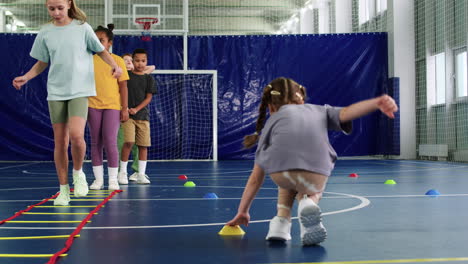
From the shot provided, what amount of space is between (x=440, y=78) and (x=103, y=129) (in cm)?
797

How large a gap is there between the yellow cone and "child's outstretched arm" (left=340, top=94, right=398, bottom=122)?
2.25 feet

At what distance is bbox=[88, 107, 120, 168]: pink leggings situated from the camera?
15.7 ft

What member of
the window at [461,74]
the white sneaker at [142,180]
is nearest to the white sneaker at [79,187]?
the white sneaker at [142,180]

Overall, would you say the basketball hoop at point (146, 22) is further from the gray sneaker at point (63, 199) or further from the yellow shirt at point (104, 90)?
the gray sneaker at point (63, 199)

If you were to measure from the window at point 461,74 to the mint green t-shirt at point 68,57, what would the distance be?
7.83 metres

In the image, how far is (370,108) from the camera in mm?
2086

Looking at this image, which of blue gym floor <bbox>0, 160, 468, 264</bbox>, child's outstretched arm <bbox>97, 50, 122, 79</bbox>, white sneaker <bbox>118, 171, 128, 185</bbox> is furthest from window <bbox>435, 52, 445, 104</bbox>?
child's outstretched arm <bbox>97, 50, 122, 79</bbox>

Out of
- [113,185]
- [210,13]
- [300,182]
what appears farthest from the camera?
[210,13]

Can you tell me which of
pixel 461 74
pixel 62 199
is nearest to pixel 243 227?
pixel 62 199

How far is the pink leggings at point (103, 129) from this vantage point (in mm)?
4773

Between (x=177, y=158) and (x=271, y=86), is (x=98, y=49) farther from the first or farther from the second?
(x=177, y=158)

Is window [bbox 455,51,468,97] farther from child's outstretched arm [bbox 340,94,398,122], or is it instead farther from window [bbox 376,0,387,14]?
child's outstretched arm [bbox 340,94,398,122]

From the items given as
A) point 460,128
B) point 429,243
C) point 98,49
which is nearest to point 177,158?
point 460,128

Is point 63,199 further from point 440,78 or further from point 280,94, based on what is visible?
point 440,78
